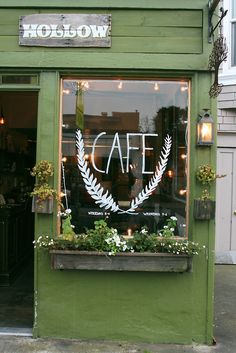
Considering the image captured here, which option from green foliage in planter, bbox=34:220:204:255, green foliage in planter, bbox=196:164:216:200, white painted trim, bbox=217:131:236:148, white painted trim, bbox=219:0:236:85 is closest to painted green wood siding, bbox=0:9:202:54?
green foliage in planter, bbox=196:164:216:200

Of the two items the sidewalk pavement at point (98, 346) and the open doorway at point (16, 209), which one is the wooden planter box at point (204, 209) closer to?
the sidewalk pavement at point (98, 346)

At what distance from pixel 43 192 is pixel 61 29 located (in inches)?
67.7

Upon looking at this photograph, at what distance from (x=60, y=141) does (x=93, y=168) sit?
0.46 metres

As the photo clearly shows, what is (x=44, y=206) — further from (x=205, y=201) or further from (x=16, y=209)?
(x=16, y=209)

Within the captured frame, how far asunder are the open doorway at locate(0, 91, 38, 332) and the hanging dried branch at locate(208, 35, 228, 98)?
227cm

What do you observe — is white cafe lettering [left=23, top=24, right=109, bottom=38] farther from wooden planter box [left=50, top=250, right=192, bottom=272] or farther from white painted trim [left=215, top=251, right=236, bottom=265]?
white painted trim [left=215, top=251, right=236, bottom=265]

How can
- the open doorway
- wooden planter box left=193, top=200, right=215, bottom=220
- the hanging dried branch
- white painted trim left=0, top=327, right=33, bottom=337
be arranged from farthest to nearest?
the open doorway
white painted trim left=0, top=327, right=33, bottom=337
wooden planter box left=193, top=200, right=215, bottom=220
the hanging dried branch

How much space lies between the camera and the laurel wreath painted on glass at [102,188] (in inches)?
191

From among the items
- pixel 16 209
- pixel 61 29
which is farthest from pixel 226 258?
pixel 61 29

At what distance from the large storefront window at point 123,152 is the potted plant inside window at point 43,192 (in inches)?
8.9

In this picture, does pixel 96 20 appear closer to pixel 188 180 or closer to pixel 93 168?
pixel 93 168

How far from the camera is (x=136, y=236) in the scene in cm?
464

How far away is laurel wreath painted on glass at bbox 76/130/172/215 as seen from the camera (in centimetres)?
486

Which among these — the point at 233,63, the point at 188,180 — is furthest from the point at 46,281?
the point at 233,63
